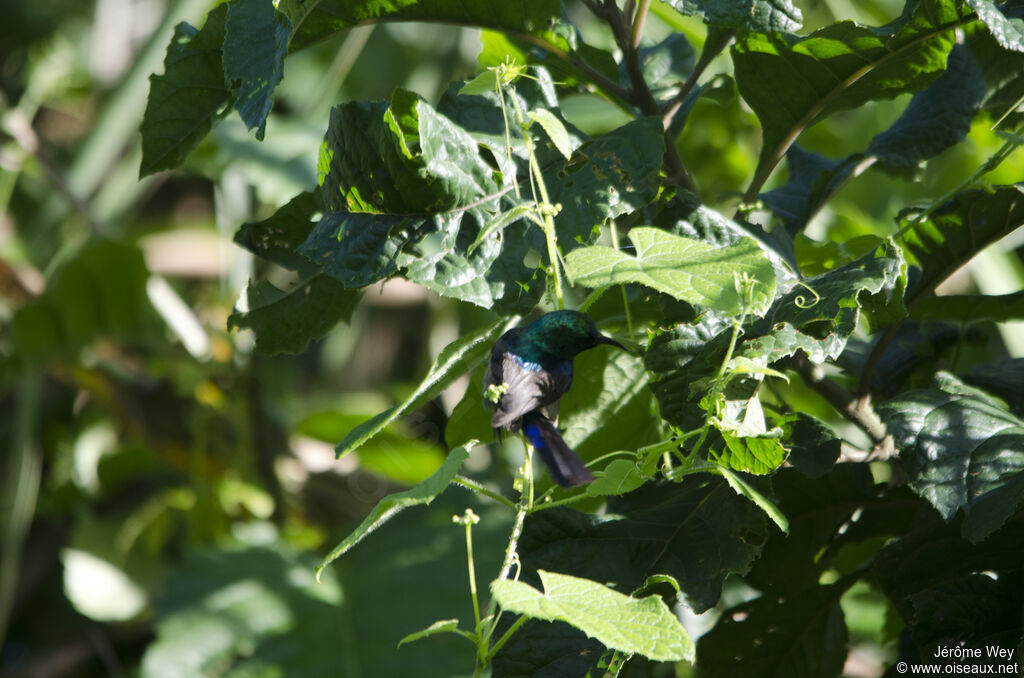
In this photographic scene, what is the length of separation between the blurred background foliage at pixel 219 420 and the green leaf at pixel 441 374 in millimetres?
362

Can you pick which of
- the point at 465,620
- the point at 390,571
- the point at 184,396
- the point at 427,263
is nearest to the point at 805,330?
the point at 427,263

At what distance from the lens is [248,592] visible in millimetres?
1055

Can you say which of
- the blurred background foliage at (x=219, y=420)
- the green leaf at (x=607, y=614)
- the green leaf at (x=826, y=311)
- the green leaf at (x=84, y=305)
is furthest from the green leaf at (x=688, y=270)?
the green leaf at (x=84, y=305)

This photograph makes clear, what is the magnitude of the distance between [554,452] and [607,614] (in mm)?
137

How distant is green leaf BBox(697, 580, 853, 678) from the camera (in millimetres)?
646

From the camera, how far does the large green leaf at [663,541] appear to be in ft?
1.73

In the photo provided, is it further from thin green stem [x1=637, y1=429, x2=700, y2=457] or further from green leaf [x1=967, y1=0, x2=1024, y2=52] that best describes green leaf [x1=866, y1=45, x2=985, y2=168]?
thin green stem [x1=637, y1=429, x2=700, y2=457]

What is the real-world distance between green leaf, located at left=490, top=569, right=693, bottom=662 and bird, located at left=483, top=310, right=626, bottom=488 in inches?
3.6

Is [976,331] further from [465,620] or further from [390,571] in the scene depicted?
[390,571]

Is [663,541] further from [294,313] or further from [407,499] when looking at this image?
[294,313]

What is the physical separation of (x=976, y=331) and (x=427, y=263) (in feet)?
1.54

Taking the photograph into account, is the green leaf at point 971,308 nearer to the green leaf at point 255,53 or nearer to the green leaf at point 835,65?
the green leaf at point 835,65

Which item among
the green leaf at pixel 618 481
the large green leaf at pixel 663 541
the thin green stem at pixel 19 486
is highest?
the green leaf at pixel 618 481

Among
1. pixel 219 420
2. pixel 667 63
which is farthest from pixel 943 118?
pixel 219 420
